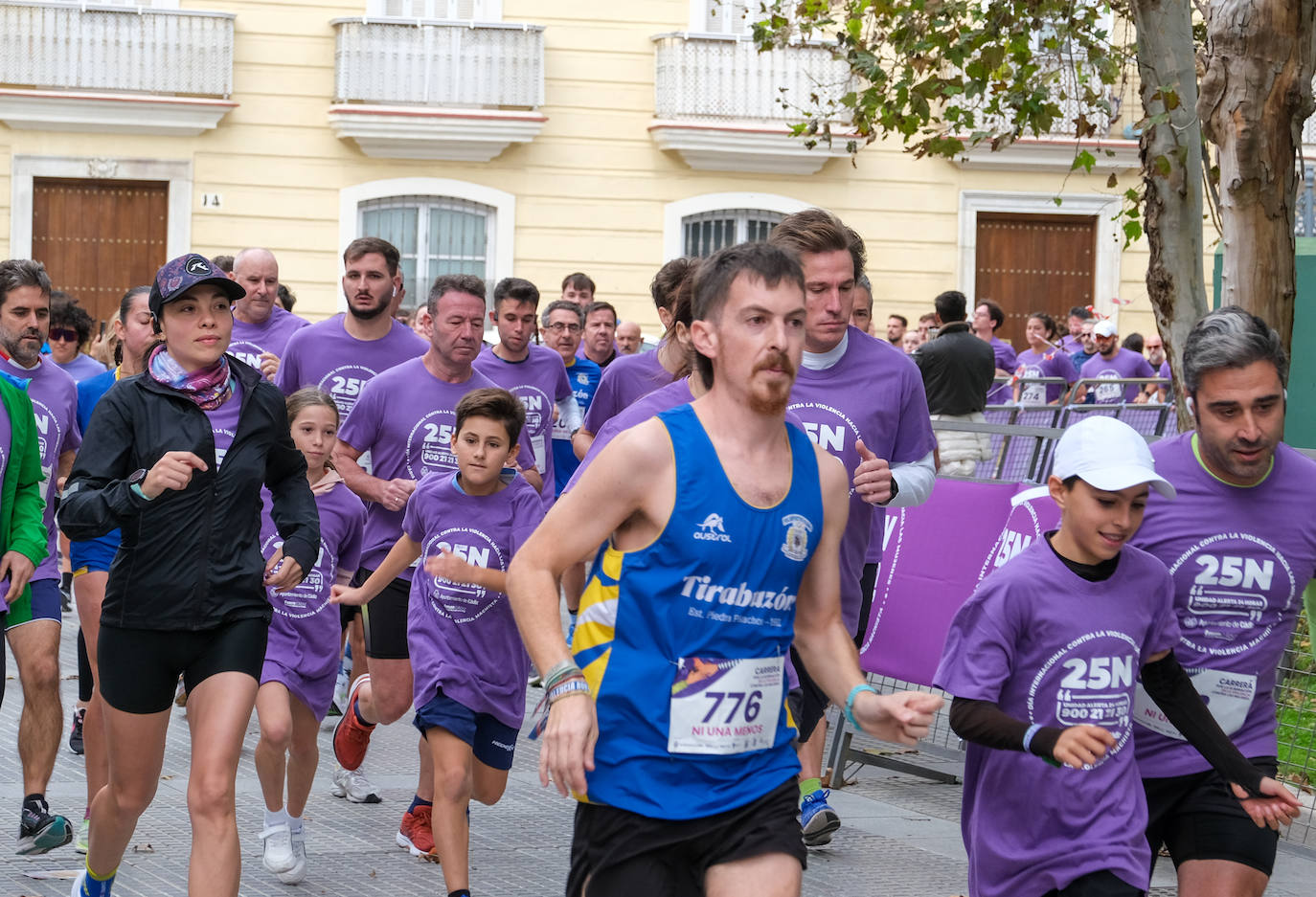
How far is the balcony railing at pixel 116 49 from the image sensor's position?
23.3 m

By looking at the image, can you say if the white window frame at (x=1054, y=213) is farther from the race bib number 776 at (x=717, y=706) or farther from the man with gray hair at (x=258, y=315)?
the race bib number 776 at (x=717, y=706)

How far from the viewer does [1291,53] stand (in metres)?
8.44

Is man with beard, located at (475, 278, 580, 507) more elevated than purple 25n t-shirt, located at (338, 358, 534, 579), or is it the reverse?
man with beard, located at (475, 278, 580, 507)

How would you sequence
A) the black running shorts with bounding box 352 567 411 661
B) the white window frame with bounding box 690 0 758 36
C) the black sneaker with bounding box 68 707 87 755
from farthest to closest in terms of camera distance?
1. the white window frame with bounding box 690 0 758 36
2. the black sneaker with bounding box 68 707 87 755
3. the black running shorts with bounding box 352 567 411 661

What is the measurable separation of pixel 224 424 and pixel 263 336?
4187 mm

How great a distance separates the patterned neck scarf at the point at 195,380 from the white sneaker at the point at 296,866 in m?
1.82

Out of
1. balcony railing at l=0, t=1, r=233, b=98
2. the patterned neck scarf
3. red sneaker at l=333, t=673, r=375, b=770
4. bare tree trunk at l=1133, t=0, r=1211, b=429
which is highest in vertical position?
balcony railing at l=0, t=1, r=233, b=98

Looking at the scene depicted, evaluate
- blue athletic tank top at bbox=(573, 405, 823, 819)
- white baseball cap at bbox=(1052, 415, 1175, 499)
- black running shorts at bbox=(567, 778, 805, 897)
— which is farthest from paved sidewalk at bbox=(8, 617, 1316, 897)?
blue athletic tank top at bbox=(573, 405, 823, 819)

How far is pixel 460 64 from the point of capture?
2411 centimetres

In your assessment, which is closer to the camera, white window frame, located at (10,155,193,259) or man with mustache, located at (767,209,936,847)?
man with mustache, located at (767,209,936,847)

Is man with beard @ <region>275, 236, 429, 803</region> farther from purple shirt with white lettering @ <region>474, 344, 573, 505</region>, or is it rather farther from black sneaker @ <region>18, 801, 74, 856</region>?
black sneaker @ <region>18, 801, 74, 856</region>

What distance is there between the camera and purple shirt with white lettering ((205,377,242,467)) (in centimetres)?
536

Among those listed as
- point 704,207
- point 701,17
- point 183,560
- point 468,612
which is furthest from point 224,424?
point 701,17

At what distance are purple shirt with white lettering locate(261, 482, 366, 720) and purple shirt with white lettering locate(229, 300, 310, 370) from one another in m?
2.27
